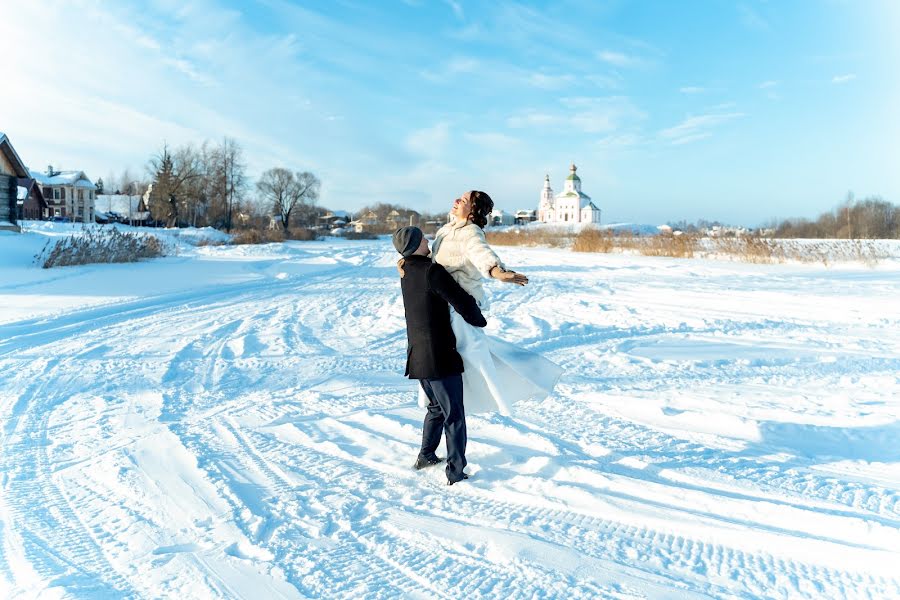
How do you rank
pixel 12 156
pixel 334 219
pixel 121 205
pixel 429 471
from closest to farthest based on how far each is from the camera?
pixel 429 471 → pixel 12 156 → pixel 121 205 → pixel 334 219

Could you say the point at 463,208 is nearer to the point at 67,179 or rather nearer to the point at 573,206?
the point at 67,179

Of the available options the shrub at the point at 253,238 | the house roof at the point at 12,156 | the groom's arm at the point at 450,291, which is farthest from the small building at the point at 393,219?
the groom's arm at the point at 450,291

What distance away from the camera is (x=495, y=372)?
4.03m

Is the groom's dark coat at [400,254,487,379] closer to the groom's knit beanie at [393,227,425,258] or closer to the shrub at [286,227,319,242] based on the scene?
the groom's knit beanie at [393,227,425,258]

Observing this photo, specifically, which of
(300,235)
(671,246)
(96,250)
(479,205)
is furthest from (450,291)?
(300,235)

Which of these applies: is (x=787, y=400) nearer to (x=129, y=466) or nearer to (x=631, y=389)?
(x=631, y=389)

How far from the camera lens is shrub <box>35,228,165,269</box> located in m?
18.8

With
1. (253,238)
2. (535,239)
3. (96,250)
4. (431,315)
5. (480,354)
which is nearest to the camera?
(431,315)

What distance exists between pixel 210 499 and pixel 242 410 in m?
1.91

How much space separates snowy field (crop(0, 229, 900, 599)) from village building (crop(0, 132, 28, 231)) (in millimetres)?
21987

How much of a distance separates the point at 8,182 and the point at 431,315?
30.9 m

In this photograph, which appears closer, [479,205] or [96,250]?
[479,205]

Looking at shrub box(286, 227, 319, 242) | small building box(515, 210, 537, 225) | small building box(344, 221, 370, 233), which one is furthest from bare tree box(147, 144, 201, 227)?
small building box(515, 210, 537, 225)

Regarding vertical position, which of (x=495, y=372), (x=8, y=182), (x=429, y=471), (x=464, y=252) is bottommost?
(x=429, y=471)
